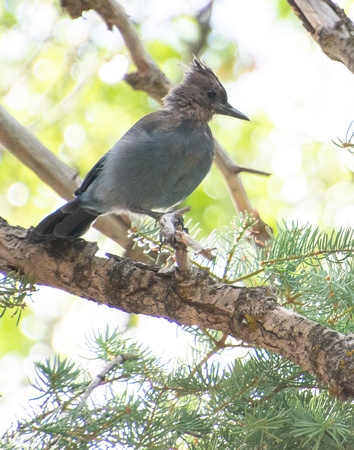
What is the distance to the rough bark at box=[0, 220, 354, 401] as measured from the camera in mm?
1681

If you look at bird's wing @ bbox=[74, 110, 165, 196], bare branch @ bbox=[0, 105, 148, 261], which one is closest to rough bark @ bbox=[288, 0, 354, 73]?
bird's wing @ bbox=[74, 110, 165, 196]

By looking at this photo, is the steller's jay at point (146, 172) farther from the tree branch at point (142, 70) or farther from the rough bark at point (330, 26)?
the rough bark at point (330, 26)

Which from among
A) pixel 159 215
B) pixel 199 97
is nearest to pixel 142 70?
pixel 199 97

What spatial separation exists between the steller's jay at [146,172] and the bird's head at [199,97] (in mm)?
127

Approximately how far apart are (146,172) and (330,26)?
1084 millimetres

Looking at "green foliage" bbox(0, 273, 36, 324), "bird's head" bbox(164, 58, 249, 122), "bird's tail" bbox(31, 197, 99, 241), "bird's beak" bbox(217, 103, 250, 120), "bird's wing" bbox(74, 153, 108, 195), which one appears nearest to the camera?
"green foliage" bbox(0, 273, 36, 324)

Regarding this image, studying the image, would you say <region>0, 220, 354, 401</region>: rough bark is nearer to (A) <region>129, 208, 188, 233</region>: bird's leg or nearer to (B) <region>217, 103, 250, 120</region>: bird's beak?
(A) <region>129, 208, 188, 233</region>: bird's leg

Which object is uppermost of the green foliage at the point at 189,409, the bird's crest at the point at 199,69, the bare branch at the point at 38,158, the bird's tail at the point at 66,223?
the bird's crest at the point at 199,69

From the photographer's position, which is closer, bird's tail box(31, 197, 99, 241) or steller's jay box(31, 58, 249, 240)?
bird's tail box(31, 197, 99, 241)

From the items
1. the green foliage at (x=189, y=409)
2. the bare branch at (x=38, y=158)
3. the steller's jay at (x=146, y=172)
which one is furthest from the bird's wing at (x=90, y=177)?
the green foliage at (x=189, y=409)

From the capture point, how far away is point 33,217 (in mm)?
4578

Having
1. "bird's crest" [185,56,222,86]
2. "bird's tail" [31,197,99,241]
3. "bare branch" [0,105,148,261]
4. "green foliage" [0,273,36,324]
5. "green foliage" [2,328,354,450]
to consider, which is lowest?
"green foliage" [2,328,354,450]

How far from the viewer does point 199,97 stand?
3246 millimetres

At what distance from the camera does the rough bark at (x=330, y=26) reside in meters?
2.15
